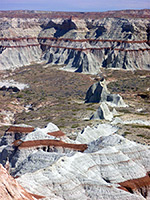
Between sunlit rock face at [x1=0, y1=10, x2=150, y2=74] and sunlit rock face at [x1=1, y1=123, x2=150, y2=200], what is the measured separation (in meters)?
74.4

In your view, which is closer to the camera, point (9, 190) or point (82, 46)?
point (9, 190)

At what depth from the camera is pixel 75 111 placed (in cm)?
5278

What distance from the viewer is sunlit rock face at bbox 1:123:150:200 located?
17.5 meters

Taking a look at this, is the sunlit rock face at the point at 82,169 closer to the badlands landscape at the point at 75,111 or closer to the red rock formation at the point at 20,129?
the badlands landscape at the point at 75,111

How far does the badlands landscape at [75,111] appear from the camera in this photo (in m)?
18.3

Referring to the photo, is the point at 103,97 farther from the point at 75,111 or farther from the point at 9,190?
the point at 9,190

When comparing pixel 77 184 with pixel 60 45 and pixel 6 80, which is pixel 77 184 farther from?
pixel 60 45

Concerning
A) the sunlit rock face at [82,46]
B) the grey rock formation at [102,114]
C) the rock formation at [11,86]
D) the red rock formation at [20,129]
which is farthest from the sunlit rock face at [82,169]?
the sunlit rock face at [82,46]

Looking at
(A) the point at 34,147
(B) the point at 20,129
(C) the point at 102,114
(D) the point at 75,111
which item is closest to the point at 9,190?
(A) the point at 34,147

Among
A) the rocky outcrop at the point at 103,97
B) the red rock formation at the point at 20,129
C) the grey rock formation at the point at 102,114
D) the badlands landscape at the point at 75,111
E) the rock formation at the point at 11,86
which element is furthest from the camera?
the rock formation at the point at 11,86

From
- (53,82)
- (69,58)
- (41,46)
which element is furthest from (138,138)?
(41,46)

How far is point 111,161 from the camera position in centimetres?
2155

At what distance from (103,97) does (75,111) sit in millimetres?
7229

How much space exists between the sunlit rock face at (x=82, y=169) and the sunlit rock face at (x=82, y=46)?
74.4 meters
